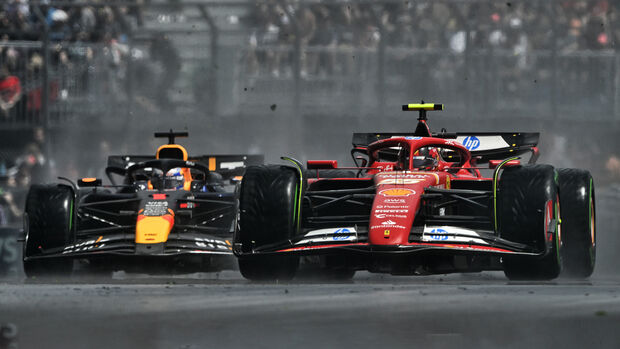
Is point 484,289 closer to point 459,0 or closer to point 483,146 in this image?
point 483,146

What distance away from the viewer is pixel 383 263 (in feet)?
32.7

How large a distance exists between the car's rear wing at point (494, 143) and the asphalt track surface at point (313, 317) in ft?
13.4

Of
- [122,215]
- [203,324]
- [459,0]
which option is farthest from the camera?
[459,0]

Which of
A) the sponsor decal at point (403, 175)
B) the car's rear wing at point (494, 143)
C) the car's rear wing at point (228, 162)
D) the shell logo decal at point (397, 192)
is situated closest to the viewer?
the shell logo decal at point (397, 192)

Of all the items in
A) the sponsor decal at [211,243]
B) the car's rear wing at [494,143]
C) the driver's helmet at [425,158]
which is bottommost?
the sponsor decal at [211,243]

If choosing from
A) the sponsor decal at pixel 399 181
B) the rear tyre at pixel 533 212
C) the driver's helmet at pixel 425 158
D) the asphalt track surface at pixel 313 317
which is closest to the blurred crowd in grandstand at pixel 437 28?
the driver's helmet at pixel 425 158

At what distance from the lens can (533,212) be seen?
9.51 metres

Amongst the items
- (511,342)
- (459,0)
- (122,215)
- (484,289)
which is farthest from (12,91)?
(511,342)

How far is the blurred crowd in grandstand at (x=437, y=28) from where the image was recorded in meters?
21.4

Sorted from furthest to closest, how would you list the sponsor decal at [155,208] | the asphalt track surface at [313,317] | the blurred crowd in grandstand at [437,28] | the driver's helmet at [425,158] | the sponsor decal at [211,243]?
the blurred crowd in grandstand at [437,28]
the sponsor decal at [155,208]
the sponsor decal at [211,243]
the driver's helmet at [425,158]
the asphalt track surface at [313,317]

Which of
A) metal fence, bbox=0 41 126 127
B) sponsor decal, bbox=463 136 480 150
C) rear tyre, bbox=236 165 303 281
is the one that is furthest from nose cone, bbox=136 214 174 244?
metal fence, bbox=0 41 126 127

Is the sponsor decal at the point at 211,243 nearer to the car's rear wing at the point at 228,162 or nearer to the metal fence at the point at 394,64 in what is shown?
the car's rear wing at the point at 228,162

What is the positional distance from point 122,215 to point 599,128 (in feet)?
38.9

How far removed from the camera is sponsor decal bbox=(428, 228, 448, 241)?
31.2 feet
